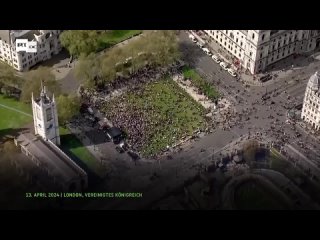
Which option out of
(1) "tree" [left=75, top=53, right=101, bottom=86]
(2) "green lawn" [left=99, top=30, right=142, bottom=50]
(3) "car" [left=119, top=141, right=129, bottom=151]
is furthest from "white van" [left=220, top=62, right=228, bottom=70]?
(3) "car" [left=119, top=141, right=129, bottom=151]

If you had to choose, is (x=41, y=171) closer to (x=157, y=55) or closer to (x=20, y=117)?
(x=20, y=117)

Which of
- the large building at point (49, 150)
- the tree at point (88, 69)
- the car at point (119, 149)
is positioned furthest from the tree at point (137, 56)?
the large building at point (49, 150)

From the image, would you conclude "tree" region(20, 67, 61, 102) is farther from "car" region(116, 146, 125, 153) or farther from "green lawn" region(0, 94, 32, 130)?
"car" region(116, 146, 125, 153)

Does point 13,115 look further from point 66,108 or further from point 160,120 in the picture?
point 160,120

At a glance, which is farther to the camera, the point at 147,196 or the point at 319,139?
the point at 319,139

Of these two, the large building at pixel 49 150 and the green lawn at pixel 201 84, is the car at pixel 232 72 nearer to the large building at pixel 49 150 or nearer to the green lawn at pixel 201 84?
the green lawn at pixel 201 84
